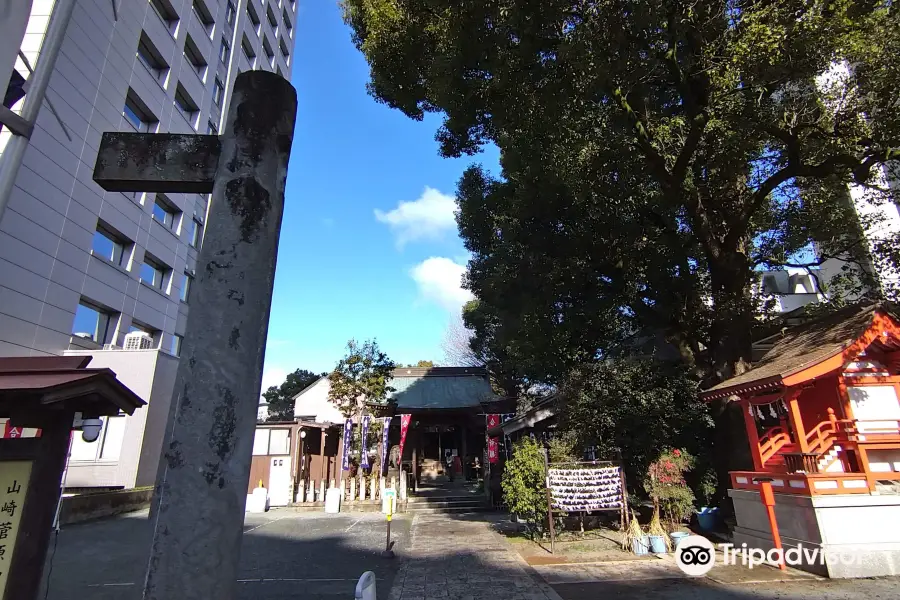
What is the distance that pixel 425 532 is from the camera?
12.0 metres

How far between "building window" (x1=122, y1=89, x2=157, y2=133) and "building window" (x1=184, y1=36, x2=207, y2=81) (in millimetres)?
4935

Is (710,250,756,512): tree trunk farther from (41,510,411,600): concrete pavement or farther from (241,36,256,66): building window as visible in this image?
(241,36,256,66): building window

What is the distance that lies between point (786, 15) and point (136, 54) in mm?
21807

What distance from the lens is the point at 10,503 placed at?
428 centimetres

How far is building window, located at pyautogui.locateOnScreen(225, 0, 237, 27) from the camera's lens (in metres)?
26.6

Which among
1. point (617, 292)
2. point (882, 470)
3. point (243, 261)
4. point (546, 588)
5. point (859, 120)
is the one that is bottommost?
point (546, 588)

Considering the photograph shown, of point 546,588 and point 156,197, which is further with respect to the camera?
point 156,197

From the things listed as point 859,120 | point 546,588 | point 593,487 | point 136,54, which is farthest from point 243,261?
point 136,54

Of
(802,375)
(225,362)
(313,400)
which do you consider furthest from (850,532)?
(313,400)

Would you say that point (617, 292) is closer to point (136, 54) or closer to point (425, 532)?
point (425, 532)

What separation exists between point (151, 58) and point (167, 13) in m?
2.56

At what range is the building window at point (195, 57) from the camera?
22.8 m

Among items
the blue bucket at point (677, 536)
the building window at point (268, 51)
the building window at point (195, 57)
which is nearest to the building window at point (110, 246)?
the building window at point (195, 57)

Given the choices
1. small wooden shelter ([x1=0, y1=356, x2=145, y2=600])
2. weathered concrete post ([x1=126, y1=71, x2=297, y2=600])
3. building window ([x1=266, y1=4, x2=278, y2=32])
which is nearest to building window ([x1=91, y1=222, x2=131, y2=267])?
small wooden shelter ([x1=0, y1=356, x2=145, y2=600])
